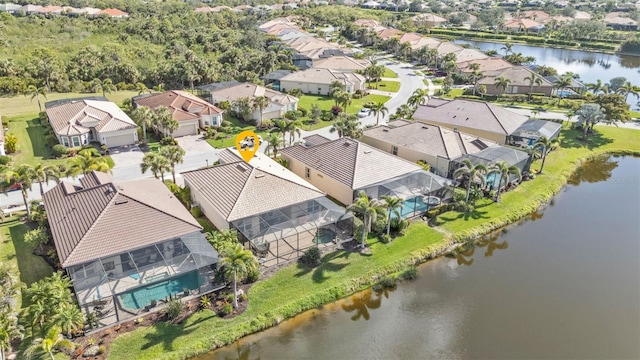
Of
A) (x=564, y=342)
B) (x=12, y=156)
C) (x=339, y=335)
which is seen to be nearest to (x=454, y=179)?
(x=564, y=342)

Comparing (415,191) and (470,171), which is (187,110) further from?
(470,171)

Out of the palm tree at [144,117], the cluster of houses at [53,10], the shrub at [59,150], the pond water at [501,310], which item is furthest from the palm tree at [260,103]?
the cluster of houses at [53,10]

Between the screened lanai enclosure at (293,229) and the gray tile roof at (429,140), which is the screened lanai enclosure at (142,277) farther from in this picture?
the gray tile roof at (429,140)

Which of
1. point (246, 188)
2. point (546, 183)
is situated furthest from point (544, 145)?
point (246, 188)

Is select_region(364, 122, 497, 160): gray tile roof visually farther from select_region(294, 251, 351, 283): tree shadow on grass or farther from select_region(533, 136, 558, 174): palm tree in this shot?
select_region(294, 251, 351, 283): tree shadow on grass

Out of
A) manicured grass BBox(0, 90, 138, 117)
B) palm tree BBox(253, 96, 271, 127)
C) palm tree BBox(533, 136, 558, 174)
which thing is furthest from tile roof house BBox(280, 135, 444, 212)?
manicured grass BBox(0, 90, 138, 117)

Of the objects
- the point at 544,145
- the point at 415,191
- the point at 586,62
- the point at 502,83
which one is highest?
the point at 586,62
